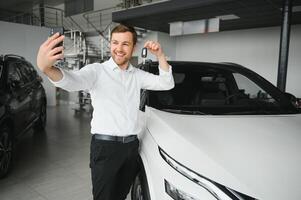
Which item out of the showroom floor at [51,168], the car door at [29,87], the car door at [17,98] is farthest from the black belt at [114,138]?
the car door at [29,87]

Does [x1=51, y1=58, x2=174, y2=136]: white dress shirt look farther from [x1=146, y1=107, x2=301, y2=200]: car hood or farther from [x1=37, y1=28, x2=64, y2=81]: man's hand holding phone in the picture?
[x1=37, y1=28, x2=64, y2=81]: man's hand holding phone

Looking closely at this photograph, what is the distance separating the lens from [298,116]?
2.04m

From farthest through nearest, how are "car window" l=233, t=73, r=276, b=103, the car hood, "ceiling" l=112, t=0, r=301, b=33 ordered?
"ceiling" l=112, t=0, r=301, b=33, "car window" l=233, t=73, r=276, b=103, the car hood

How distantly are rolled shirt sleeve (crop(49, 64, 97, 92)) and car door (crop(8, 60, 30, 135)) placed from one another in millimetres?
2245

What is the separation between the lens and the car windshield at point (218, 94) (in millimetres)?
2029

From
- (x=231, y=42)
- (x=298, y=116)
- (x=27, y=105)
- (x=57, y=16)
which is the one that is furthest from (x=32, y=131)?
(x=57, y=16)

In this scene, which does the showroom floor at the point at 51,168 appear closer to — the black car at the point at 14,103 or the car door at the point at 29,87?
the black car at the point at 14,103

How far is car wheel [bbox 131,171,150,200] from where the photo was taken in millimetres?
1681

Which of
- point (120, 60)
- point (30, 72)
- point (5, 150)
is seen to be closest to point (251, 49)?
point (30, 72)

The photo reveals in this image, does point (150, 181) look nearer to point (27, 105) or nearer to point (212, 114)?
point (212, 114)

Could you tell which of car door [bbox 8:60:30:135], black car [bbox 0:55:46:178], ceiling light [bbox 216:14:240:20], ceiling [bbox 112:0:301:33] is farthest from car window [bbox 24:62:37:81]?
ceiling light [bbox 216:14:240:20]

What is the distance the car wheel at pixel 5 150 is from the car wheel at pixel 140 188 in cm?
189

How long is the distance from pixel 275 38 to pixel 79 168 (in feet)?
25.6

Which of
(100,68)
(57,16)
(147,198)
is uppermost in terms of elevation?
(57,16)
